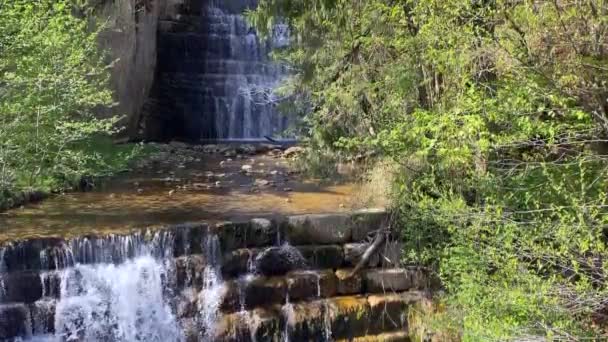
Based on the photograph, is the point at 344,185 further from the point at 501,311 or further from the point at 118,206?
the point at 501,311

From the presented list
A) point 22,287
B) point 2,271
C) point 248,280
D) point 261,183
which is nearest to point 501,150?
point 248,280

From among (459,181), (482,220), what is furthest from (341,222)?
(482,220)

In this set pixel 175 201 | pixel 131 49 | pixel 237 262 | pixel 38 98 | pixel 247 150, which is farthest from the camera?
pixel 131 49

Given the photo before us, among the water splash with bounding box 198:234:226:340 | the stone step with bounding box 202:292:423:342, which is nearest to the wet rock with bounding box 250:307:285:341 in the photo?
the stone step with bounding box 202:292:423:342

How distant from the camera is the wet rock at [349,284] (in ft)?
26.1

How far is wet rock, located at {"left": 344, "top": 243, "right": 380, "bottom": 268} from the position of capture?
8.16 meters

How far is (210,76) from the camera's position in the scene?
2092 cm

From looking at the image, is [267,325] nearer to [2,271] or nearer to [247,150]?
[2,271]

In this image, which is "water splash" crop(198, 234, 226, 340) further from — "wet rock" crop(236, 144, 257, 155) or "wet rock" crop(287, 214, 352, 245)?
"wet rock" crop(236, 144, 257, 155)

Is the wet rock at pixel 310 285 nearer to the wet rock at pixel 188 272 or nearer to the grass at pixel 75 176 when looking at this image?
the wet rock at pixel 188 272

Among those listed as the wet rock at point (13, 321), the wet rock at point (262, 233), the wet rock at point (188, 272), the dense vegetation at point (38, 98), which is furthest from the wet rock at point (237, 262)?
the dense vegetation at point (38, 98)

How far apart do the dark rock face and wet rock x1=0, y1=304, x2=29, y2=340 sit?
519 inches

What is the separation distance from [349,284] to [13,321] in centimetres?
381

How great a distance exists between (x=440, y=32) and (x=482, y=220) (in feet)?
5.61
